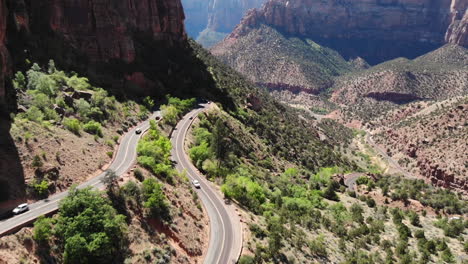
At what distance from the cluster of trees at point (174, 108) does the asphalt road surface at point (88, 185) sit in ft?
30.5

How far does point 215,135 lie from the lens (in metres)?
63.4

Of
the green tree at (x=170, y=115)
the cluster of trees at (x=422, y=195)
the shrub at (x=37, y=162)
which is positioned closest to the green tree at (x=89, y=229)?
the shrub at (x=37, y=162)

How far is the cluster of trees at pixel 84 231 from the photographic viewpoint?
28.3 metres

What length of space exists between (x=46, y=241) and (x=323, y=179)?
196ft

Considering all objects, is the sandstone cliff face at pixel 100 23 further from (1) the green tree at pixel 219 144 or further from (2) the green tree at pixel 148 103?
(1) the green tree at pixel 219 144

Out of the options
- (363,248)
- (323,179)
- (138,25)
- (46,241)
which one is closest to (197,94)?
(138,25)

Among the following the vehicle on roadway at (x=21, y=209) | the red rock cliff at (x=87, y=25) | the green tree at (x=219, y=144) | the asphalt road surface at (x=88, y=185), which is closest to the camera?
the asphalt road surface at (x=88, y=185)

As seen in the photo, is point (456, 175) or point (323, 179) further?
point (456, 175)

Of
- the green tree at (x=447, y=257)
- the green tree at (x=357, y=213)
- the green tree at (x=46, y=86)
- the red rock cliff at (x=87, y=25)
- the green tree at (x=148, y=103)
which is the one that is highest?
the red rock cliff at (x=87, y=25)

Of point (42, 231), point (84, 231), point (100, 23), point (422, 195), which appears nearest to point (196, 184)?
point (84, 231)

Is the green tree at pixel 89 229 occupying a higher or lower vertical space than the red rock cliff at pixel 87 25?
lower

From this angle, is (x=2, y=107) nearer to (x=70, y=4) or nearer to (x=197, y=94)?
(x=70, y=4)

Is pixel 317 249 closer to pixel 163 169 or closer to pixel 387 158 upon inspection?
pixel 163 169

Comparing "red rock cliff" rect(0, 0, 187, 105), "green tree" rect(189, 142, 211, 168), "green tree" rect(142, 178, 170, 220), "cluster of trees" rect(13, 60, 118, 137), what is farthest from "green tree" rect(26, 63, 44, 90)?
"green tree" rect(142, 178, 170, 220)
